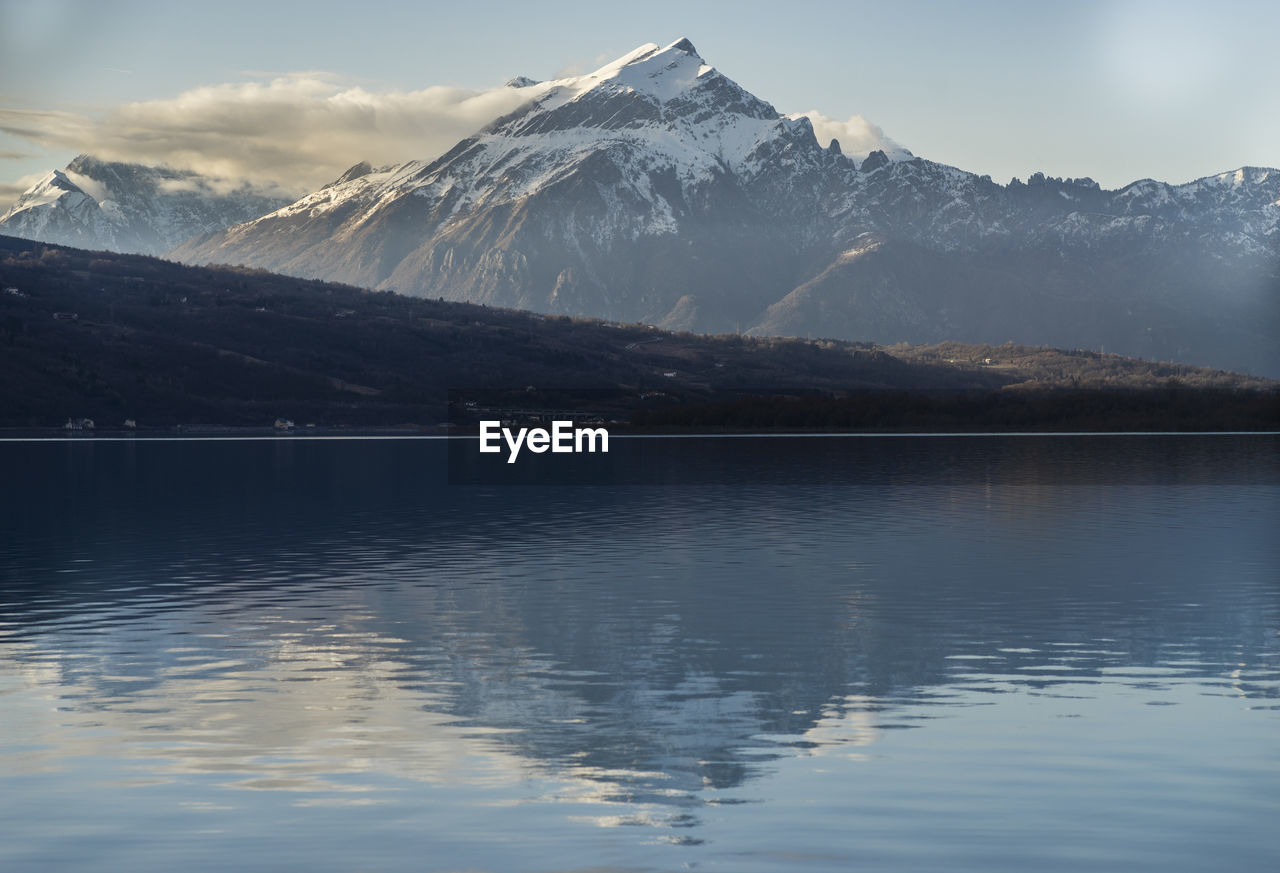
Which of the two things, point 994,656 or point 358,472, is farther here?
point 358,472

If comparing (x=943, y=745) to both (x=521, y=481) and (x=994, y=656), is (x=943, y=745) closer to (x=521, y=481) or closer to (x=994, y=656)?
(x=994, y=656)

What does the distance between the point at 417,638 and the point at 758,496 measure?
8473 centimetres

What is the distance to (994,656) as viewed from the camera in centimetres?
4450

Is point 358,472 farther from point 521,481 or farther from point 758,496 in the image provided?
point 758,496

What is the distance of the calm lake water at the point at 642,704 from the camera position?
25.1 m

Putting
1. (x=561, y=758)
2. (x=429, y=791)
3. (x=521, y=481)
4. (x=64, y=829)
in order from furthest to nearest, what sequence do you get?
(x=521, y=481) < (x=561, y=758) < (x=429, y=791) < (x=64, y=829)

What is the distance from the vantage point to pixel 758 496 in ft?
Result: 432

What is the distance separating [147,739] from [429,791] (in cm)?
850

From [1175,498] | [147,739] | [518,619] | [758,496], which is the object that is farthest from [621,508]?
[147,739]

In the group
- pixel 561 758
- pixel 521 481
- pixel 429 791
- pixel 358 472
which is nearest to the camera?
pixel 429 791

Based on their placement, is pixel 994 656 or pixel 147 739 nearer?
pixel 147 739

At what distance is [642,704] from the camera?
122ft

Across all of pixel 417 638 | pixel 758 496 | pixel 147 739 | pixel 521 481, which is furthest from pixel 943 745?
pixel 521 481

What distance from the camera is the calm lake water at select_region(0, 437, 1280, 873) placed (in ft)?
82.2
